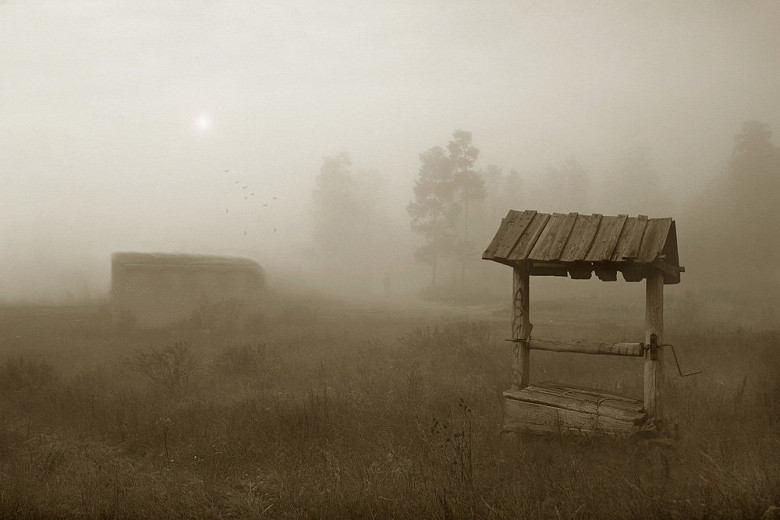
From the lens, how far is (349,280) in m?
51.6

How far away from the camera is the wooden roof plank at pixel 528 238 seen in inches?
267

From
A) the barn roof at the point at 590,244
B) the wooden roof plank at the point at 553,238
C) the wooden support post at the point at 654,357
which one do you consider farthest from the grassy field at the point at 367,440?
the wooden roof plank at the point at 553,238

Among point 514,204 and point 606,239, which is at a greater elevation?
point 514,204

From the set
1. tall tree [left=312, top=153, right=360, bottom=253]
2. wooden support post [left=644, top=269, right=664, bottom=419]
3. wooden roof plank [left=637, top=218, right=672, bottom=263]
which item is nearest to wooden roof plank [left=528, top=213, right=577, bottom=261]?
wooden roof plank [left=637, top=218, right=672, bottom=263]

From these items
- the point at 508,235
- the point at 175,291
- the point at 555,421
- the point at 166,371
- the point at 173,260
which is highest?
the point at 508,235

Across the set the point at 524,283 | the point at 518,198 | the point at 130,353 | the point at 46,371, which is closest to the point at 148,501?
the point at 524,283

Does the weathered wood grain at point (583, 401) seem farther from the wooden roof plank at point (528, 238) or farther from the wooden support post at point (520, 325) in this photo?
the wooden roof plank at point (528, 238)

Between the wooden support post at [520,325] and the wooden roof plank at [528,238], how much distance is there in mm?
236

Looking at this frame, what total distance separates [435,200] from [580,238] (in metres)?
38.0

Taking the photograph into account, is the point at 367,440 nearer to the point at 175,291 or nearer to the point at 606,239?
the point at 606,239

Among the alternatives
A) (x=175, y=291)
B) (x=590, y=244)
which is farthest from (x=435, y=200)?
(x=590, y=244)

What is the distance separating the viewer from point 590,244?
6520mm

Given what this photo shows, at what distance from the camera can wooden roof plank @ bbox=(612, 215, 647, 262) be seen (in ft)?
20.3

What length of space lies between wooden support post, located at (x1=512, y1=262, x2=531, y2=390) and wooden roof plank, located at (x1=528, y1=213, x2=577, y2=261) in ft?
1.18
